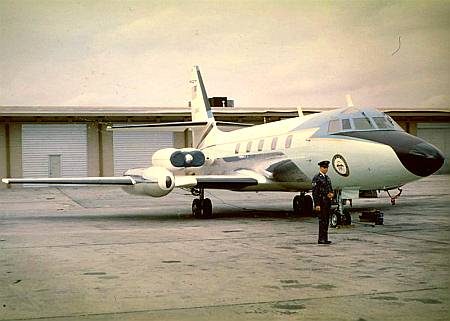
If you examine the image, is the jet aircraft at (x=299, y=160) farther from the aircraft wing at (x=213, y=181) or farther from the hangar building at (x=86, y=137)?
the hangar building at (x=86, y=137)

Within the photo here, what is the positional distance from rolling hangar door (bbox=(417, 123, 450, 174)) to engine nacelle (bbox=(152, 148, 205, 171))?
2409cm

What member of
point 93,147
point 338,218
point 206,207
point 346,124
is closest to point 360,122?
point 346,124

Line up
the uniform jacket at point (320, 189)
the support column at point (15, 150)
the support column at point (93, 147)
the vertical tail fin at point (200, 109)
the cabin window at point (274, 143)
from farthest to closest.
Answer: the support column at point (93, 147)
the support column at point (15, 150)
the vertical tail fin at point (200, 109)
the cabin window at point (274, 143)
the uniform jacket at point (320, 189)

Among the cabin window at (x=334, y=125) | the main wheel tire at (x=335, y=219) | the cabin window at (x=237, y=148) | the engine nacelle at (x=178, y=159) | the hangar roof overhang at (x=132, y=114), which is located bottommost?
the main wheel tire at (x=335, y=219)

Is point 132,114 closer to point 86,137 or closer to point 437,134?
point 86,137

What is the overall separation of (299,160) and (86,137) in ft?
102

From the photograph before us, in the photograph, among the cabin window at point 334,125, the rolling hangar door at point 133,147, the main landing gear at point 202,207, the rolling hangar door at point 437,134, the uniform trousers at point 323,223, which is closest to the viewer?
the uniform trousers at point 323,223

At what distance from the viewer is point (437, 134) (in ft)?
154

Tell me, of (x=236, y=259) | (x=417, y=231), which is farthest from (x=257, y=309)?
(x=417, y=231)

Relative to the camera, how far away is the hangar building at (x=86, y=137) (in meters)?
45.4

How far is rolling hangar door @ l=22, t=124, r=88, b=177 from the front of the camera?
46.0 m

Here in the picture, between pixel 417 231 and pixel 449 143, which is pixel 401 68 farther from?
pixel 449 143

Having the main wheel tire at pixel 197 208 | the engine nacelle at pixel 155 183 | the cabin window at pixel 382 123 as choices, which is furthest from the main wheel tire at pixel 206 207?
the cabin window at pixel 382 123

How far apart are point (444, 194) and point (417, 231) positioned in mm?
16413
